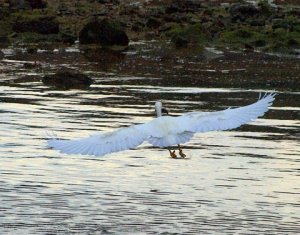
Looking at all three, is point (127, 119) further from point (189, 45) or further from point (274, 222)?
point (189, 45)

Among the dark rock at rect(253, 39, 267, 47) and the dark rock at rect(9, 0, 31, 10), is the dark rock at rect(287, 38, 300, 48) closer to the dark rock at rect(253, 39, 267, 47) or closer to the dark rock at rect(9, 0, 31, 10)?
the dark rock at rect(253, 39, 267, 47)

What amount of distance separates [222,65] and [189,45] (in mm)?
8489

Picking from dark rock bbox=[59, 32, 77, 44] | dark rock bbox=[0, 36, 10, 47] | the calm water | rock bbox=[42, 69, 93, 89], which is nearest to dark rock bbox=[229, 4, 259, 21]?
dark rock bbox=[59, 32, 77, 44]

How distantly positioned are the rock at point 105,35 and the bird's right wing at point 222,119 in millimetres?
28119

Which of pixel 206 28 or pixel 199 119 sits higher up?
pixel 199 119

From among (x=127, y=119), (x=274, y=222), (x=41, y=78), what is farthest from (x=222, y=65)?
(x=274, y=222)

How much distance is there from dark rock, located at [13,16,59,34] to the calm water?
2041cm

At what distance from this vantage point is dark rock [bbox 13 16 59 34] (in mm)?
44062

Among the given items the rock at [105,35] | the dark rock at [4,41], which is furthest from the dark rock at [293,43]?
the dark rock at [4,41]

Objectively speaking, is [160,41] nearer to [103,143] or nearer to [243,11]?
[243,11]

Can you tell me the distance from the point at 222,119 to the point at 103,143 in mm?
1500

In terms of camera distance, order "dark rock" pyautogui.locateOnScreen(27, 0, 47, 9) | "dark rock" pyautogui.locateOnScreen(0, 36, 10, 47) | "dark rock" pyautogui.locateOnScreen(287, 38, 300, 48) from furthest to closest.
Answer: "dark rock" pyautogui.locateOnScreen(27, 0, 47, 9) → "dark rock" pyautogui.locateOnScreen(287, 38, 300, 48) → "dark rock" pyautogui.locateOnScreen(0, 36, 10, 47)

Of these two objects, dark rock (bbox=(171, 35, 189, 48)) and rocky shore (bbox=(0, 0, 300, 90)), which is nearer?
rocky shore (bbox=(0, 0, 300, 90))

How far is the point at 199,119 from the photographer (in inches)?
493
